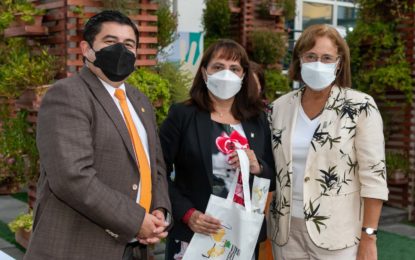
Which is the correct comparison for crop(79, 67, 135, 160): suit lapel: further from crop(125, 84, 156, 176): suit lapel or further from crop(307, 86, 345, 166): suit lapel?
crop(307, 86, 345, 166): suit lapel

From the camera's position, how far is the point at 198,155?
279 centimetres

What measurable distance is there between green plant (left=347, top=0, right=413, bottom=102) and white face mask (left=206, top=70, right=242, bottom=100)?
14.4 feet

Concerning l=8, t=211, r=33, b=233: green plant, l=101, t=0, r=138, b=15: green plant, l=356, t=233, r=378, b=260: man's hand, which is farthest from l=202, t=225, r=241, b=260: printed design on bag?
l=8, t=211, r=33, b=233: green plant

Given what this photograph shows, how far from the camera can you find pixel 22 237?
217 inches

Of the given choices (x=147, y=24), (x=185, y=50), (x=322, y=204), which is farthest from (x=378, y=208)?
(x=185, y=50)

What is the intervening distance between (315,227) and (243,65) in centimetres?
96

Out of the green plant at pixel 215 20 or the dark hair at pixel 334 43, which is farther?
the green plant at pixel 215 20

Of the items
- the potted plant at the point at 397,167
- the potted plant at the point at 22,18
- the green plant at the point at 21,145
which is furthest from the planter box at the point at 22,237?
the potted plant at the point at 397,167

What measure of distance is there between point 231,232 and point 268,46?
5.84 metres

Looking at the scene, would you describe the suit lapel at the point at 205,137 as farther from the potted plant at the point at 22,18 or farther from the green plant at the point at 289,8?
the green plant at the point at 289,8

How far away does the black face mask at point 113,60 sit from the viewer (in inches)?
93.7

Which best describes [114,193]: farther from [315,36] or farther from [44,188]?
[315,36]

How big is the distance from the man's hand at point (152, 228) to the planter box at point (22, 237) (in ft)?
11.0

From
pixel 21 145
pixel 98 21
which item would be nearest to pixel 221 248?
pixel 98 21
